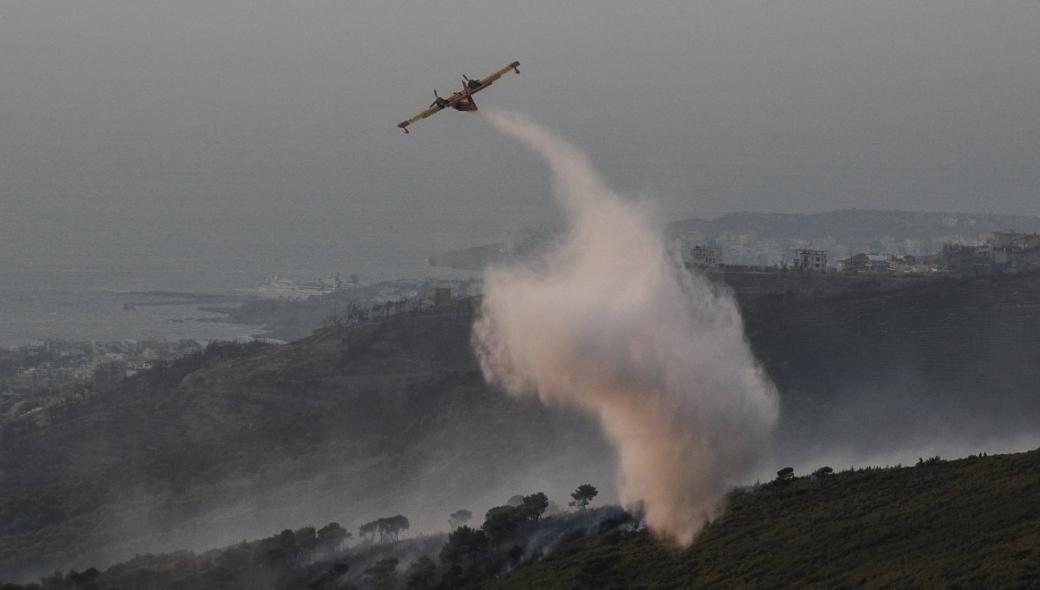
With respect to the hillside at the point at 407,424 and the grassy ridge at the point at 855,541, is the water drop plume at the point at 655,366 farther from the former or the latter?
the hillside at the point at 407,424

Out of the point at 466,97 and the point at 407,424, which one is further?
the point at 407,424

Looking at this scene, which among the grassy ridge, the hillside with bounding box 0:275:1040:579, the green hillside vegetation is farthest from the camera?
the hillside with bounding box 0:275:1040:579

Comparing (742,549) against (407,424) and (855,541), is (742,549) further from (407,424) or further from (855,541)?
(407,424)

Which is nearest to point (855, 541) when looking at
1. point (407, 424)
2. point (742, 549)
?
point (742, 549)

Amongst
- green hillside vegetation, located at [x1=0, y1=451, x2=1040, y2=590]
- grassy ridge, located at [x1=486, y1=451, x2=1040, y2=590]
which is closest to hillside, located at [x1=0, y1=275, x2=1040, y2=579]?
green hillside vegetation, located at [x1=0, y1=451, x2=1040, y2=590]

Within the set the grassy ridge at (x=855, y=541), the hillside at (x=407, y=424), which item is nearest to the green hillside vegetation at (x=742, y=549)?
the grassy ridge at (x=855, y=541)

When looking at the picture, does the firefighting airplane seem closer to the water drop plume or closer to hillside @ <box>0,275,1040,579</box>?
the water drop plume
